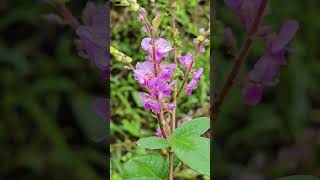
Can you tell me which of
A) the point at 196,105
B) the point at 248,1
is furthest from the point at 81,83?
the point at 248,1

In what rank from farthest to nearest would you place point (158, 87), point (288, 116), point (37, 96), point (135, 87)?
point (288, 116) < point (37, 96) < point (135, 87) < point (158, 87)

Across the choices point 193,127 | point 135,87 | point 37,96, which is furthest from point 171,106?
point 37,96

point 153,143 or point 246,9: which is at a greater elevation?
point 246,9

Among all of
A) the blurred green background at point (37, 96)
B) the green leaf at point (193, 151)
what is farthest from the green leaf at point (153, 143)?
the blurred green background at point (37, 96)

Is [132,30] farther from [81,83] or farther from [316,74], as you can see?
[316,74]

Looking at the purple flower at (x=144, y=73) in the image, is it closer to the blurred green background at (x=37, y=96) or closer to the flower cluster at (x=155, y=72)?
the flower cluster at (x=155, y=72)

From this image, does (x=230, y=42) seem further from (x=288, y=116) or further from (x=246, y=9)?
(x=288, y=116)
